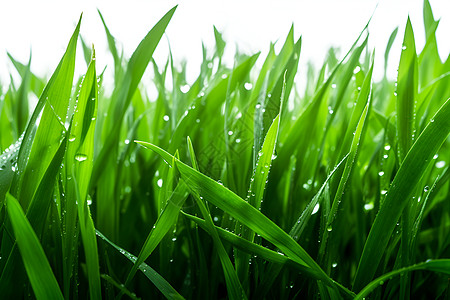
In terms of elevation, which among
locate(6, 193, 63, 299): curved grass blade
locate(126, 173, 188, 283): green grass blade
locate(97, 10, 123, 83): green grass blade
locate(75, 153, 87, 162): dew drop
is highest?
locate(97, 10, 123, 83): green grass blade

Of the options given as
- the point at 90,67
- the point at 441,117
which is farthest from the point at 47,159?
the point at 441,117

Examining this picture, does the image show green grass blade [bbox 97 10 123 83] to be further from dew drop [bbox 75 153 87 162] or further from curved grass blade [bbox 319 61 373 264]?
curved grass blade [bbox 319 61 373 264]

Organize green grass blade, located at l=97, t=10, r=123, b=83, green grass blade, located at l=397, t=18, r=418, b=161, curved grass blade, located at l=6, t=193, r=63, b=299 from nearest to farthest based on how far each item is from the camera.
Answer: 1. curved grass blade, located at l=6, t=193, r=63, b=299
2. green grass blade, located at l=397, t=18, r=418, b=161
3. green grass blade, located at l=97, t=10, r=123, b=83

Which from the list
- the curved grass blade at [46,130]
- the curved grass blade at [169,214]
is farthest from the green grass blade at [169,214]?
the curved grass blade at [46,130]

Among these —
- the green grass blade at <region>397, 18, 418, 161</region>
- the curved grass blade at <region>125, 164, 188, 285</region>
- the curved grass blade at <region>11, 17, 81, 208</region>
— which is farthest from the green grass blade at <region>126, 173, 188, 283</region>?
the green grass blade at <region>397, 18, 418, 161</region>

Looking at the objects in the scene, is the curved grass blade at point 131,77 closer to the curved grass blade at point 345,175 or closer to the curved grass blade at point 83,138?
the curved grass blade at point 83,138

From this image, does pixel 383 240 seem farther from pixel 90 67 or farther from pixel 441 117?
pixel 90 67

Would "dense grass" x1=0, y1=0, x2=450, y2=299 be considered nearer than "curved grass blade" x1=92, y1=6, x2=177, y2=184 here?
Yes
